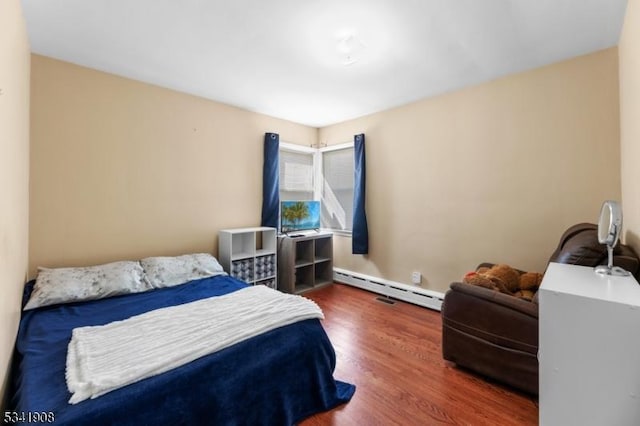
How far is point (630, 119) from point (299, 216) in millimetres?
3277

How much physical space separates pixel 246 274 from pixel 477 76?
325 centimetres

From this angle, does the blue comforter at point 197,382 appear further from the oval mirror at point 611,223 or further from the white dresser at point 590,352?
the oval mirror at point 611,223

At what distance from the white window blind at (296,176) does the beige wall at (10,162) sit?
108 inches

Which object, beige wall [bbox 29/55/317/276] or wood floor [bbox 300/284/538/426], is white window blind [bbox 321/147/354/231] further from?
wood floor [bbox 300/284/538/426]

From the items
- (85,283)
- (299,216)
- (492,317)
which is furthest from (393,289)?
(85,283)

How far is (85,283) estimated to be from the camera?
2.25 meters

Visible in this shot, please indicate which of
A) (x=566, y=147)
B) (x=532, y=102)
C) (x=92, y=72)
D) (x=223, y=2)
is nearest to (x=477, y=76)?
(x=532, y=102)

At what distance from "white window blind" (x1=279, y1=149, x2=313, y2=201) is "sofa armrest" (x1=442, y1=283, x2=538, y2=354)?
277 centimetres

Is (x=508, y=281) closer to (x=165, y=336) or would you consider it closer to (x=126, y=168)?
(x=165, y=336)

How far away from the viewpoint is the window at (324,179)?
424 cm

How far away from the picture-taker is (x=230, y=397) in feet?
4.54

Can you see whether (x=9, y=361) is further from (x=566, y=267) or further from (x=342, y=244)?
(x=342, y=244)

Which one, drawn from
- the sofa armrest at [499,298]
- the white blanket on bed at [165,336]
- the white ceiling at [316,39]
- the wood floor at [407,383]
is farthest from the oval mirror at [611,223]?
the white blanket on bed at [165,336]

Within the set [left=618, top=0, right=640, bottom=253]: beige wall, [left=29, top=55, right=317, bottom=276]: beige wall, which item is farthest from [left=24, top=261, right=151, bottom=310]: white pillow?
[left=618, top=0, right=640, bottom=253]: beige wall
